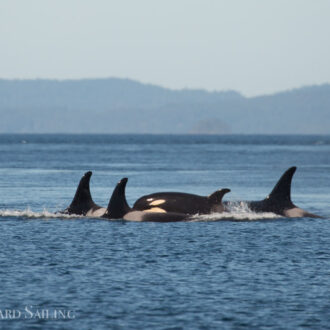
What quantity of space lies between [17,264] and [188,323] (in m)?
7.96

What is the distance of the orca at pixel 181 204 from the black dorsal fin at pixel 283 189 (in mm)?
2468

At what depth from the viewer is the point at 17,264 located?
82.1 feet

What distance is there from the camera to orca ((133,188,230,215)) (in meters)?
36.2

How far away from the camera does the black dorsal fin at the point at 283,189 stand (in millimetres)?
36500

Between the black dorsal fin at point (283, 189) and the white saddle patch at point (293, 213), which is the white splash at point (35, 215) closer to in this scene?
the black dorsal fin at point (283, 189)

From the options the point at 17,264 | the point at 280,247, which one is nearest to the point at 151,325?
the point at 17,264

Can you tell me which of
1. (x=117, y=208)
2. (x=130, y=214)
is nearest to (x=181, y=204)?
(x=130, y=214)

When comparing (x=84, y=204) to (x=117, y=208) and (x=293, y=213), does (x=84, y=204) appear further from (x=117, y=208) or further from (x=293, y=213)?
(x=293, y=213)

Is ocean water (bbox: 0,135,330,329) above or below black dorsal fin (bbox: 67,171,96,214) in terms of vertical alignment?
below

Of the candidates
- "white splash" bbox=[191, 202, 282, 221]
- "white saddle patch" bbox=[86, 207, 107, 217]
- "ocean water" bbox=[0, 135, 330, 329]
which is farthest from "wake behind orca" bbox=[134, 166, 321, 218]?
"white saddle patch" bbox=[86, 207, 107, 217]

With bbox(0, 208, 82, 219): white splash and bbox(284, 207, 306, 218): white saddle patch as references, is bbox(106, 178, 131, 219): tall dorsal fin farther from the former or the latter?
bbox(284, 207, 306, 218): white saddle patch

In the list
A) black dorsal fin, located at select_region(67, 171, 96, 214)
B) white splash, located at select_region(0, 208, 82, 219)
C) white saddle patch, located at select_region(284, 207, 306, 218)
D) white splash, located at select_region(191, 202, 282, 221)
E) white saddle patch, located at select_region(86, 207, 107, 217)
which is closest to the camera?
white splash, located at select_region(191, 202, 282, 221)

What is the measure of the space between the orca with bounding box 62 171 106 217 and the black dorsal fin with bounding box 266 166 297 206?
722 cm

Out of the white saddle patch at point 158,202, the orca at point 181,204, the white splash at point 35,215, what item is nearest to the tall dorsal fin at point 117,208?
the orca at point 181,204
